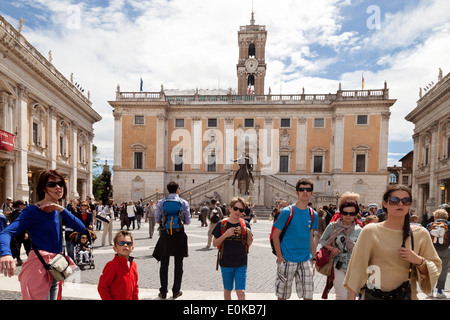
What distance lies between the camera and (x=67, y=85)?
89.2ft

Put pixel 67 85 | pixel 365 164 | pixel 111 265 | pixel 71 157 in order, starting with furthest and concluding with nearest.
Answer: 1. pixel 365 164
2. pixel 71 157
3. pixel 67 85
4. pixel 111 265

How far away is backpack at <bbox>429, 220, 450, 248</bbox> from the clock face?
41558mm

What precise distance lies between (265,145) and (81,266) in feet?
111

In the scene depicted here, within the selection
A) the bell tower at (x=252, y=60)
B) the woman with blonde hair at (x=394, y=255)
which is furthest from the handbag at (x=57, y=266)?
the bell tower at (x=252, y=60)

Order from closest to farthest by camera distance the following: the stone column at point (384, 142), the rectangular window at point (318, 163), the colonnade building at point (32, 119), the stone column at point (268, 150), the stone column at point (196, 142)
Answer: the colonnade building at point (32, 119) → the stone column at point (384, 142) → the stone column at point (268, 150) → the rectangular window at point (318, 163) → the stone column at point (196, 142)

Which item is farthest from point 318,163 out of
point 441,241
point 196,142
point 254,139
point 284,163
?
point 441,241

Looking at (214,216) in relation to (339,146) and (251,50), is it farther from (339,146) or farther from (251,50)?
(251,50)

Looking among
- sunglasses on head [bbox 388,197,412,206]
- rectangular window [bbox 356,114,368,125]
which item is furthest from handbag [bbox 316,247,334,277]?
rectangular window [bbox 356,114,368,125]

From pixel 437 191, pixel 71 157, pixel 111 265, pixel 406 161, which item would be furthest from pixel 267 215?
pixel 406 161

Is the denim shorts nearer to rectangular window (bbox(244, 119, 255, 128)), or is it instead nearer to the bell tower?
rectangular window (bbox(244, 119, 255, 128))

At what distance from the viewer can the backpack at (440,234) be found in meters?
6.00

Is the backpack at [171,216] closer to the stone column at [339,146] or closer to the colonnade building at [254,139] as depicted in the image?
the colonnade building at [254,139]

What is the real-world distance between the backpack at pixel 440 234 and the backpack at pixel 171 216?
200 inches
